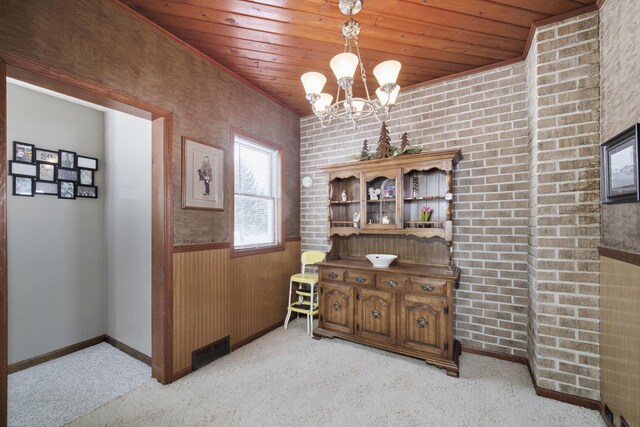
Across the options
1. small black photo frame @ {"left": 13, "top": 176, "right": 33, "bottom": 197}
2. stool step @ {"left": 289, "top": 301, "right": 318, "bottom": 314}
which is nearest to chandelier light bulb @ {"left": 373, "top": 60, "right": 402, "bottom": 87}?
stool step @ {"left": 289, "top": 301, "right": 318, "bottom": 314}

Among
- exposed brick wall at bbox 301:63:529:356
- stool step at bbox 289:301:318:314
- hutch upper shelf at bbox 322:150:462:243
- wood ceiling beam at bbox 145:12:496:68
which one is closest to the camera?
wood ceiling beam at bbox 145:12:496:68

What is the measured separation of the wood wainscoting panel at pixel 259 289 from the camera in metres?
3.14

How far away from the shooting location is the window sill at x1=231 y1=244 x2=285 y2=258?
3.13 meters

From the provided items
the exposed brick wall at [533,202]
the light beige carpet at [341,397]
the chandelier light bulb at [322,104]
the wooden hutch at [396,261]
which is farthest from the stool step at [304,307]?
the chandelier light bulb at [322,104]

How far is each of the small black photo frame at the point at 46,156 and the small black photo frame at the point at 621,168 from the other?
468 centimetres

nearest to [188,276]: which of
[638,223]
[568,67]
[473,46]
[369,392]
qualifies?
[369,392]

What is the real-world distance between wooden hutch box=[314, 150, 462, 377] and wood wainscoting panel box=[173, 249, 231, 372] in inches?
42.9

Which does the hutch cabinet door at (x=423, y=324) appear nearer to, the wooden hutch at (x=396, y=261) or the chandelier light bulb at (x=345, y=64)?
the wooden hutch at (x=396, y=261)

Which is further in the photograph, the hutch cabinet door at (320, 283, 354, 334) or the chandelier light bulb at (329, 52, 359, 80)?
the hutch cabinet door at (320, 283, 354, 334)

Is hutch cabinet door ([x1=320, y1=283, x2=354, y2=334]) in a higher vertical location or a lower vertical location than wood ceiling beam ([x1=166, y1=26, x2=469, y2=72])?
lower

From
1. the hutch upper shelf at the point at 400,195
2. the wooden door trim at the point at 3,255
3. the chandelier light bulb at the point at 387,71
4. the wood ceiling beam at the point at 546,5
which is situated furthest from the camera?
the hutch upper shelf at the point at 400,195

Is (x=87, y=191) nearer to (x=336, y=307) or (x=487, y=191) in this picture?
(x=336, y=307)

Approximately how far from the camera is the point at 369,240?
3590 millimetres

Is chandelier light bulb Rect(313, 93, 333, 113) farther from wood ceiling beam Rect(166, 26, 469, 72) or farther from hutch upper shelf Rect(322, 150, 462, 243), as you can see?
hutch upper shelf Rect(322, 150, 462, 243)
